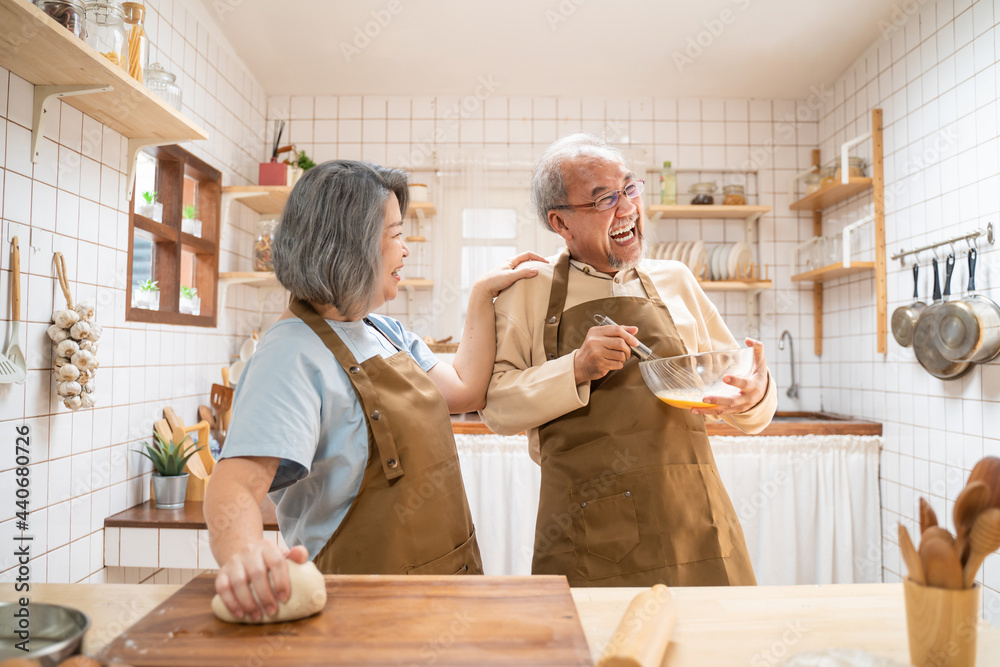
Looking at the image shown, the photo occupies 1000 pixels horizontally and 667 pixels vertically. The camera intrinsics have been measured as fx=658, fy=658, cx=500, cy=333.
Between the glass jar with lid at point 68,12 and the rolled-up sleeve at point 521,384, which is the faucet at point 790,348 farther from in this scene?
the glass jar with lid at point 68,12

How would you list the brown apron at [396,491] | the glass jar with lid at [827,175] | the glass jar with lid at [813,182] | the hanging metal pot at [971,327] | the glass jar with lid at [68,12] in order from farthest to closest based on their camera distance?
the glass jar with lid at [813,182] < the glass jar with lid at [827,175] < the hanging metal pot at [971,327] < the glass jar with lid at [68,12] < the brown apron at [396,491]

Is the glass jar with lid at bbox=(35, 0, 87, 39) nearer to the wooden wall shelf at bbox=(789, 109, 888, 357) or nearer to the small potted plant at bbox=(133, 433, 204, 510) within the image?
the small potted plant at bbox=(133, 433, 204, 510)

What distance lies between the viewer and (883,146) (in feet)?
9.96

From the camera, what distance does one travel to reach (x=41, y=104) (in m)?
1.75

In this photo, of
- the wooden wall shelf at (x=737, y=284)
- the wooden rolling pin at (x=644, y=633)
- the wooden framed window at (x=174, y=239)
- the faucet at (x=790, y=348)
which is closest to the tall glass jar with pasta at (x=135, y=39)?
the wooden framed window at (x=174, y=239)

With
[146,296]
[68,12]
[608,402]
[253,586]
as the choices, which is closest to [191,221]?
[146,296]

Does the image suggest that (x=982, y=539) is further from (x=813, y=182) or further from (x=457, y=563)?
(x=813, y=182)

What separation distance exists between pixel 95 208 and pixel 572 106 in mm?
2600

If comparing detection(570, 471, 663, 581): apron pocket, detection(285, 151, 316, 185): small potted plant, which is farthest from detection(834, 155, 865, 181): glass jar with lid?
detection(285, 151, 316, 185): small potted plant

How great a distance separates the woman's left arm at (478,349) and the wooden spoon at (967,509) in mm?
914

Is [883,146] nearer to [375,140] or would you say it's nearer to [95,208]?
[375,140]

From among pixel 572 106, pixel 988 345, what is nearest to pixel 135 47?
pixel 572 106

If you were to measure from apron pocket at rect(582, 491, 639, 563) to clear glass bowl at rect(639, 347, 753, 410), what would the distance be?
8.8 inches

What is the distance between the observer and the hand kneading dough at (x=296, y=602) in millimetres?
735
